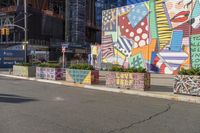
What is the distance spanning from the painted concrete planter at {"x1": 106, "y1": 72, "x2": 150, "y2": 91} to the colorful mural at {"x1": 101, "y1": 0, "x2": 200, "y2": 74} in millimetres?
14492

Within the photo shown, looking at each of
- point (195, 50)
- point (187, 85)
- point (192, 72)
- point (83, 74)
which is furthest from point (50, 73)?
point (195, 50)

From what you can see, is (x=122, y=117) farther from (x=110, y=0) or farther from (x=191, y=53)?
(x=110, y=0)

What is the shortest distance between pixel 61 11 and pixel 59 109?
7368cm

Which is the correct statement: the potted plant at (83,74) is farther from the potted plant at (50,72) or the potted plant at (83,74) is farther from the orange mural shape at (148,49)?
the orange mural shape at (148,49)

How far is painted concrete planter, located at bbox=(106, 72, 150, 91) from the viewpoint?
1634 cm

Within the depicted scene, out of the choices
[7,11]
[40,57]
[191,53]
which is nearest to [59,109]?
[191,53]

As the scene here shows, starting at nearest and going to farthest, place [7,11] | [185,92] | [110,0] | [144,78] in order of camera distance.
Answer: [185,92] < [144,78] < [7,11] < [110,0]

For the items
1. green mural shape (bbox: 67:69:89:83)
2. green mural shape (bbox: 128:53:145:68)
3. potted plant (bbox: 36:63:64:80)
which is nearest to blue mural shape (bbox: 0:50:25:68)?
green mural shape (bbox: 128:53:145:68)

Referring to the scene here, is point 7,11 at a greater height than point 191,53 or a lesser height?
greater

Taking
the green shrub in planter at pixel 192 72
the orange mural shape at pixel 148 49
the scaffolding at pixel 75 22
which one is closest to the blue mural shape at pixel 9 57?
the orange mural shape at pixel 148 49

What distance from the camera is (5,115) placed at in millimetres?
9266

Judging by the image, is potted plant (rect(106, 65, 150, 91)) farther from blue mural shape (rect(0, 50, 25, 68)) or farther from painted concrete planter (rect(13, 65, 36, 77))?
blue mural shape (rect(0, 50, 25, 68))

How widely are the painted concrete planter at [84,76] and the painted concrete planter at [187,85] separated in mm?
6346

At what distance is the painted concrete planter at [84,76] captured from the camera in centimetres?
1991
